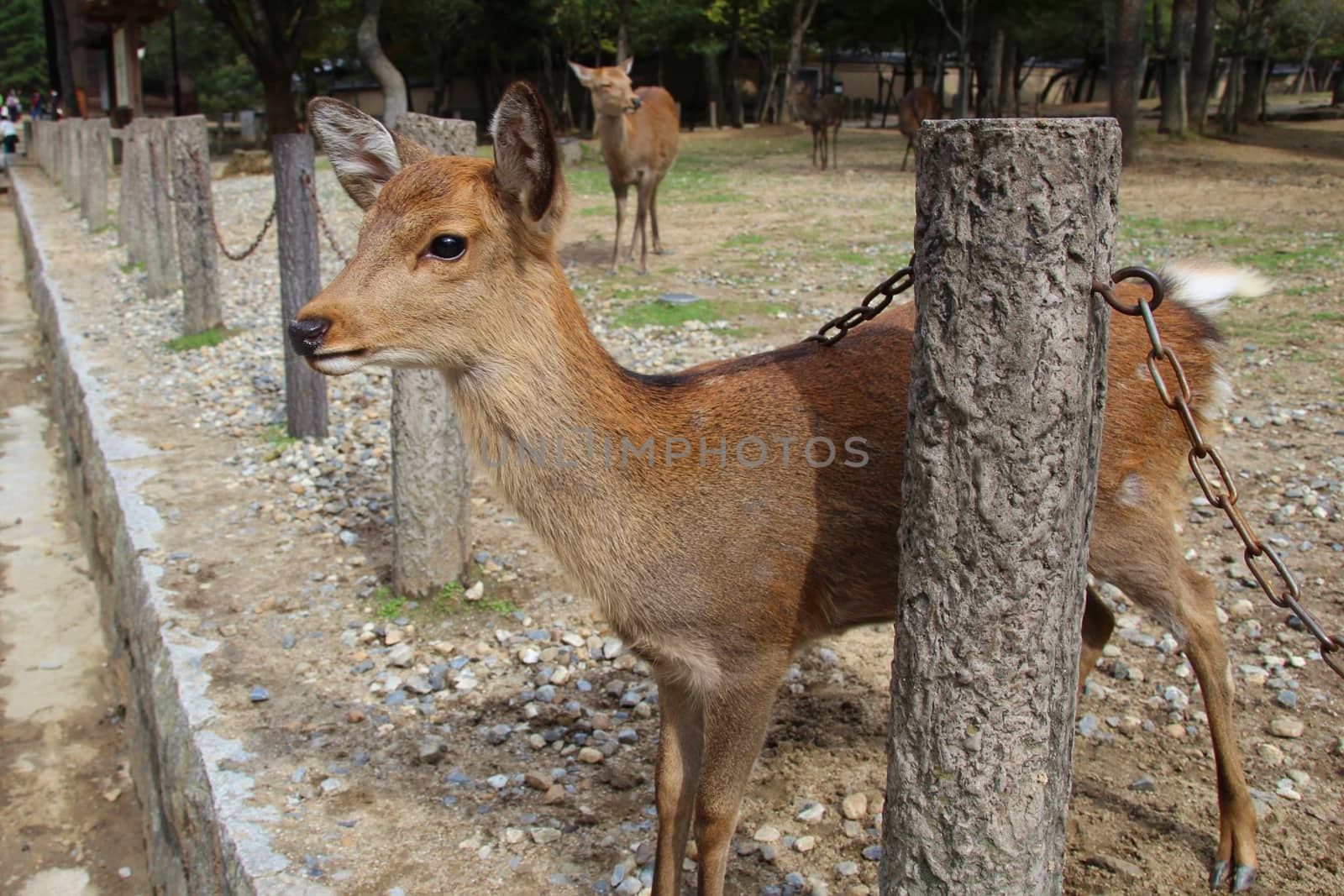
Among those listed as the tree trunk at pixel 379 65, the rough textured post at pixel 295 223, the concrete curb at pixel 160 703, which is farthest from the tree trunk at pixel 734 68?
the rough textured post at pixel 295 223

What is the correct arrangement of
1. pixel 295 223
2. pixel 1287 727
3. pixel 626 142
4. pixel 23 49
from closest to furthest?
1. pixel 1287 727
2. pixel 295 223
3. pixel 626 142
4. pixel 23 49

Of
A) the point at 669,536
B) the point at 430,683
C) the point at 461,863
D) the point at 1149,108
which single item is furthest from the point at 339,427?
the point at 1149,108

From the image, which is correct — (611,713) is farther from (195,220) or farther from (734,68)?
(734,68)

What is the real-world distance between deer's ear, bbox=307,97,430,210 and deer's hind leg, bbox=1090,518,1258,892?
206cm

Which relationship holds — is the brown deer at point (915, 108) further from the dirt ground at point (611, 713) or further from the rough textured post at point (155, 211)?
the dirt ground at point (611, 713)

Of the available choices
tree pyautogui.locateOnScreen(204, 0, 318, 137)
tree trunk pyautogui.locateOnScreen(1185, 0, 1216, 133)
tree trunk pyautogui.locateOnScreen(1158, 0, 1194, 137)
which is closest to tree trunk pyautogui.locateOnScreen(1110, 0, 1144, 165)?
tree trunk pyautogui.locateOnScreen(1158, 0, 1194, 137)

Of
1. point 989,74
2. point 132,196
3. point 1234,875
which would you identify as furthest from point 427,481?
point 989,74

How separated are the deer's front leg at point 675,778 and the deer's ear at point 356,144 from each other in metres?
1.58

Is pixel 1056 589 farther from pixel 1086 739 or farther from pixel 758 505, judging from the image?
pixel 1086 739

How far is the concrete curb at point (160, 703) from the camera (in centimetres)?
303

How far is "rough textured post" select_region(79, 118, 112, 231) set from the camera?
1486 centimetres

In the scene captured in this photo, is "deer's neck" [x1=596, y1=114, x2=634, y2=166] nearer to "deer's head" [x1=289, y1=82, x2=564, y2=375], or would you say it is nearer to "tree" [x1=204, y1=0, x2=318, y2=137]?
"deer's head" [x1=289, y1=82, x2=564, y2=375]

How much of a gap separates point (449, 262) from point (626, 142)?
859 centimetres

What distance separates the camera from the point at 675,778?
2.77m
